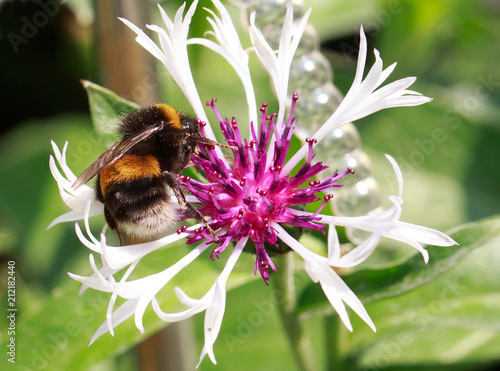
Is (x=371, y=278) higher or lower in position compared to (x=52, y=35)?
lower

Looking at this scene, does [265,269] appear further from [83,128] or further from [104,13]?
[83,128]

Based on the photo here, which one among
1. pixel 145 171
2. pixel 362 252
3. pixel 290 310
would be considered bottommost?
pixel 290 310

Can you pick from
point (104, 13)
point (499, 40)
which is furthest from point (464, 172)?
point (104, 13)

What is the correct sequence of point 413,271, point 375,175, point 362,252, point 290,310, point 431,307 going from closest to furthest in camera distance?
1. point 362,252
2. point 413,271
3. point 290,310
4. point 431,307
5. point 375,175

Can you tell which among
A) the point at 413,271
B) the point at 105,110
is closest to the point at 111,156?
the point at 105,110

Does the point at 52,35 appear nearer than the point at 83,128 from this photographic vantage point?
No

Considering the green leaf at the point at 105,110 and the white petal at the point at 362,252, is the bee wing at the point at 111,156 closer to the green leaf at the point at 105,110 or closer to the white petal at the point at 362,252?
the green leaf at the point at 105,110

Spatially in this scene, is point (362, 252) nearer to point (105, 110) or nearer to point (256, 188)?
point (256, 188)
